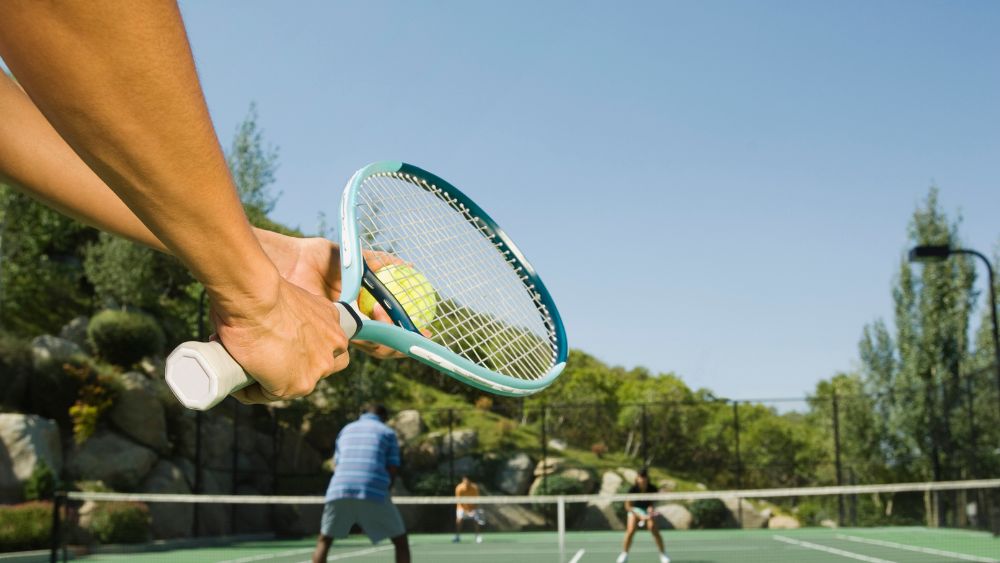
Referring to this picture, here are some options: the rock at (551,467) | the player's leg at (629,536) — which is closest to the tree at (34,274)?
the rock at (551,467)

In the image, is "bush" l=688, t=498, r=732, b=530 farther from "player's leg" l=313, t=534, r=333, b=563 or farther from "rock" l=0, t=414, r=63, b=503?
"player's leg" l=313, t=534, r=333, b=563

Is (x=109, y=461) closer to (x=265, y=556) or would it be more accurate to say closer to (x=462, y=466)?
(x=265, y=556)

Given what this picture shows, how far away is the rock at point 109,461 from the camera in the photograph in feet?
56.0

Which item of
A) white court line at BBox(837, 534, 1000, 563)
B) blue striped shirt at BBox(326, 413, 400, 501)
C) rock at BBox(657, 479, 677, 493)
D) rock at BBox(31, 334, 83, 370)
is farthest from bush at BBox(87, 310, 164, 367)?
rock at BBox(657, 479, 677, 493)

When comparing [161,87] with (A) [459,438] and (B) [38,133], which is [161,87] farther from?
(A) [459,438]

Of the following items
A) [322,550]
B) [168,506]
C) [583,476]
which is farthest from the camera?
[583,476]

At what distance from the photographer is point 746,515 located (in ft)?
80.4

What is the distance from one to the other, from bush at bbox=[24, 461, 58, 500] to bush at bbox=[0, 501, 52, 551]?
1.99 metres

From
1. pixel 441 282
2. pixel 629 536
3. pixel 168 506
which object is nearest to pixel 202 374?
pixel 441 282

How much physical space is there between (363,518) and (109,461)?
467 inches

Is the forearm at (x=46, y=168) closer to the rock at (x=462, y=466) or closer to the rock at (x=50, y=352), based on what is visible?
the rock at (x=50, y=352)

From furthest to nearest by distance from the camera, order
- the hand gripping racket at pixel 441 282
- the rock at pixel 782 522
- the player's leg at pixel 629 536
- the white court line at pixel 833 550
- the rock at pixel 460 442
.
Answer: the rock at pixel 782 522, the rock at pixel 460 442, the white court line at pixel 833 550, the player's leg at pixel 629 536, the hand gripping racket at pixel 441 282

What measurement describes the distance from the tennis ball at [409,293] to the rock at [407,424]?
23.9 m

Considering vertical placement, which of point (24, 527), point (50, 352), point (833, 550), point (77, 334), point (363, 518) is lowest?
point (833, 550)
